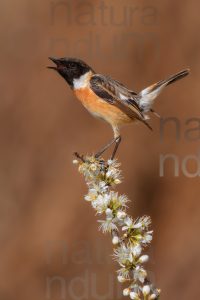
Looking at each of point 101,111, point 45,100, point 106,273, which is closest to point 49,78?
point 45,100

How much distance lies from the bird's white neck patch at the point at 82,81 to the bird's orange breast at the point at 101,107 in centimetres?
2

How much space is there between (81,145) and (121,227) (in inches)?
193

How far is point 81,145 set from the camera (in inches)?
312

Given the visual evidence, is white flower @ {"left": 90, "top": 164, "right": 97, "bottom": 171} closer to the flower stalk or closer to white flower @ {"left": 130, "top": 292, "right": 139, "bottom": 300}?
the flower stalk

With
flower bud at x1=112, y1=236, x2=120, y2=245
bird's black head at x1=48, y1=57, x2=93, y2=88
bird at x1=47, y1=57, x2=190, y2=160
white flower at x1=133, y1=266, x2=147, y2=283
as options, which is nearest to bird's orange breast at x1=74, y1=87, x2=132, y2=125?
bird at x1=47, y1=57, x2=190, y2=160

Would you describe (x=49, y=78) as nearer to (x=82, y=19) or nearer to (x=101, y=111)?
(x=82, y=19)

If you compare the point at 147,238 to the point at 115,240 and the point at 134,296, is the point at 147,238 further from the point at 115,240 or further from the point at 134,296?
the point at 134,296

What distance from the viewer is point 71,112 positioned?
7.92m

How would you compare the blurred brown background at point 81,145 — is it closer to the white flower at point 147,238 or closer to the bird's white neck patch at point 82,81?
the bird's white neck patch at point 82,81

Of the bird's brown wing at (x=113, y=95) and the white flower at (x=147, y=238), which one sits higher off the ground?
the bird's brown wing at (x=113, y=95)

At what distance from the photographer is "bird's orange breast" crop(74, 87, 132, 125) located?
4281 millimetres

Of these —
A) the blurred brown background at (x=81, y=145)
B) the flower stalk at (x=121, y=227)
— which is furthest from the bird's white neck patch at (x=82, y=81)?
the blurred brown background at (x=81, y=145)

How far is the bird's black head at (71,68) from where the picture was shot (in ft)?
13.0

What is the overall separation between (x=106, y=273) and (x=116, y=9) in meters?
2.78
